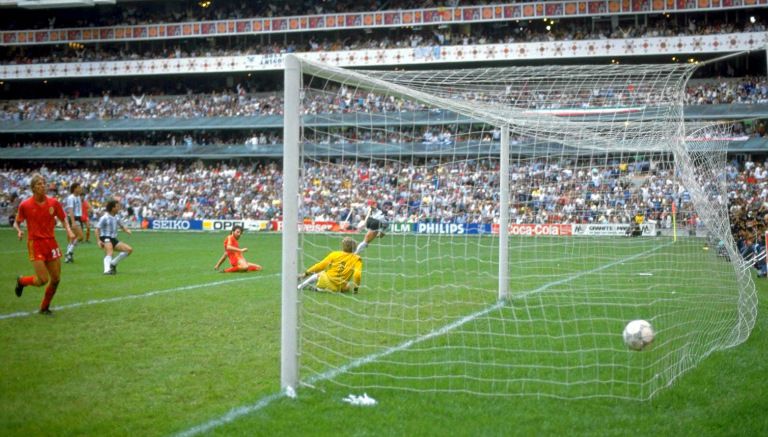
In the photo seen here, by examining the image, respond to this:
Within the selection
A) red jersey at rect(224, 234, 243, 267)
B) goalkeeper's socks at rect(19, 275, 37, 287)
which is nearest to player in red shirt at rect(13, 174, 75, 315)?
goalkeeper's socks at rect(19, 275, 37, 287)

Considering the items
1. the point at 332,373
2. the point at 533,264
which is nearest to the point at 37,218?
the point at 332,373

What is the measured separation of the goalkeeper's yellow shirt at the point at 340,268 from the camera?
42.1 feet

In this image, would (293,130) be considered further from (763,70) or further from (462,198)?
(763,70)

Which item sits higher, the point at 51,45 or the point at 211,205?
the point at 51,45

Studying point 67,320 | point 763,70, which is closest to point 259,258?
point 67,320

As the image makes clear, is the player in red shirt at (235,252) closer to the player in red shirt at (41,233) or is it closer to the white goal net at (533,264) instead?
the white goal net at (533,264)

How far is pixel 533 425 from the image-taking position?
5.62 m

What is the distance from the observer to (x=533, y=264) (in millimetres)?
19188

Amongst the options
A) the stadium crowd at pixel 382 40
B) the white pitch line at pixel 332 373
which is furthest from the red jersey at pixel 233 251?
the stadium crowd at pixel 382 40

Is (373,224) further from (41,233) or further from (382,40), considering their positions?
(382,40)

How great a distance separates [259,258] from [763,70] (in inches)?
1459

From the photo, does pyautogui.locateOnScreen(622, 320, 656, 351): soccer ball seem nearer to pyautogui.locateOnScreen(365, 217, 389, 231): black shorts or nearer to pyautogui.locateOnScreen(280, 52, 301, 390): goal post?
pyautogui.locateOnScreen(280, 52, 301, 390): goal post

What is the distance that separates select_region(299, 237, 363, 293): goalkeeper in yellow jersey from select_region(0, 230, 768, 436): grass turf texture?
1.72 metres

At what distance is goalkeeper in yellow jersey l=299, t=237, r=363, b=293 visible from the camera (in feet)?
42.1
